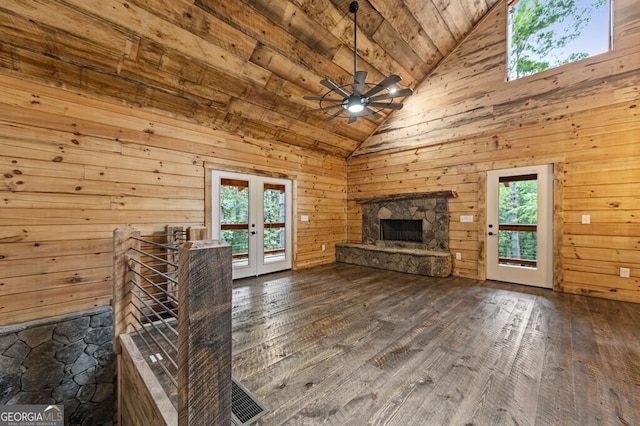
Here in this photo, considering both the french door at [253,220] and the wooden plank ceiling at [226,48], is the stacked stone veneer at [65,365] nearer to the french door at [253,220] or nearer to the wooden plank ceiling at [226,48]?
the french door at [253,220]

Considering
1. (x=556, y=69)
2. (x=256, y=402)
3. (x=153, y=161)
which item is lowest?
(x=256, y=402)

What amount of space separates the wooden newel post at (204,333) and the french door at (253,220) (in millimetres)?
3252

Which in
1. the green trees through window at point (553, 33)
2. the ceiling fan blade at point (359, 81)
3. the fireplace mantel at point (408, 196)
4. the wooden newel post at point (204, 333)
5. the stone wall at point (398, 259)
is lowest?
the stone wall at point (398, 259)

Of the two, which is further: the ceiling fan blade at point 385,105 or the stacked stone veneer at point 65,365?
the ceiling fan blade at point 385,105

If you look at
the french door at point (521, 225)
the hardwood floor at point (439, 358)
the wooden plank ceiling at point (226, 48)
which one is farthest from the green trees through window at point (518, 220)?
the wooden plank ceiling at point (226, 48)

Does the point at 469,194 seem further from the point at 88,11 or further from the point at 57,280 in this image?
the point at 57,280

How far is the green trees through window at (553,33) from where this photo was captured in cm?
368

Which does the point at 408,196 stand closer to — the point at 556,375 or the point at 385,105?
the point at 385,105

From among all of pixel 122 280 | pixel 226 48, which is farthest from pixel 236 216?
pixel 226 48

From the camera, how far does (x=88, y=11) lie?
240 centimetres

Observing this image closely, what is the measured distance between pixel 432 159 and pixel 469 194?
987mm

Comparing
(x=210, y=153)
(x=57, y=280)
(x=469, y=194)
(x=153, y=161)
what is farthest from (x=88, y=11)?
(x=469, y=194)

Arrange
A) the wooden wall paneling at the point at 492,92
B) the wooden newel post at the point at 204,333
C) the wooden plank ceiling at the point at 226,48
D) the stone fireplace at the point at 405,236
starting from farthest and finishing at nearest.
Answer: the stone fireplace at the point at 405,236
the wooden wall paneling at the point at 492,92
the wooden plank ceiling at the point at 226,48
the wooden newel post at the point at 204,333

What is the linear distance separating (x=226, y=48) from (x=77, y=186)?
243 cm
